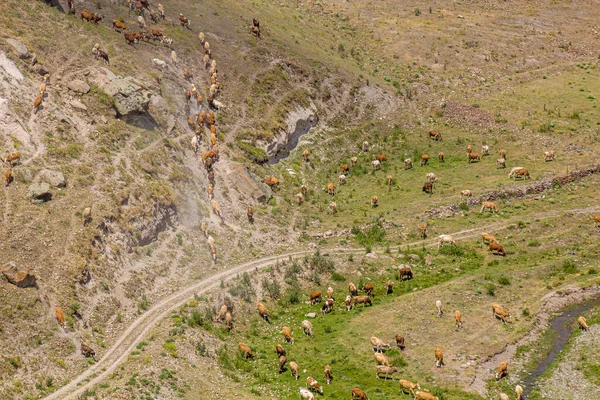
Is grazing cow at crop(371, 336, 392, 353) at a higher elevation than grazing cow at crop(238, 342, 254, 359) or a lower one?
higher

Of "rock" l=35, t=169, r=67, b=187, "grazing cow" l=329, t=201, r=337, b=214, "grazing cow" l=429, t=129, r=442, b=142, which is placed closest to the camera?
"rock" l=35, t=169, r=67, b=187

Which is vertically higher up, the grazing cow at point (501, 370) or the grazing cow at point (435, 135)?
the grazing cow at point (435, 135)

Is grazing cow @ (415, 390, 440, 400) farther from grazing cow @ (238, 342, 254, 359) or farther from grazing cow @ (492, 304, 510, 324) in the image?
grazing cow @ (238, 342, 254, 359)

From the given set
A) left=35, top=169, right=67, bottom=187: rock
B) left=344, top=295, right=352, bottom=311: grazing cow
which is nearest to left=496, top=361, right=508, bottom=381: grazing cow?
left=344, top=295, right=352, bottom=311: grazing cow

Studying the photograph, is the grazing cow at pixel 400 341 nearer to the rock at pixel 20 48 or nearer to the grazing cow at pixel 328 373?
the grazing cow at pixel 328 373

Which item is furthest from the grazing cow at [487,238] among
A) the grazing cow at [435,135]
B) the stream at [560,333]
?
the grazing cow at [435,135]

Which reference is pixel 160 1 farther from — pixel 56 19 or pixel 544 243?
pixel 544 243

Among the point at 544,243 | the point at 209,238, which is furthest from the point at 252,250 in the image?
the point at 544,243
